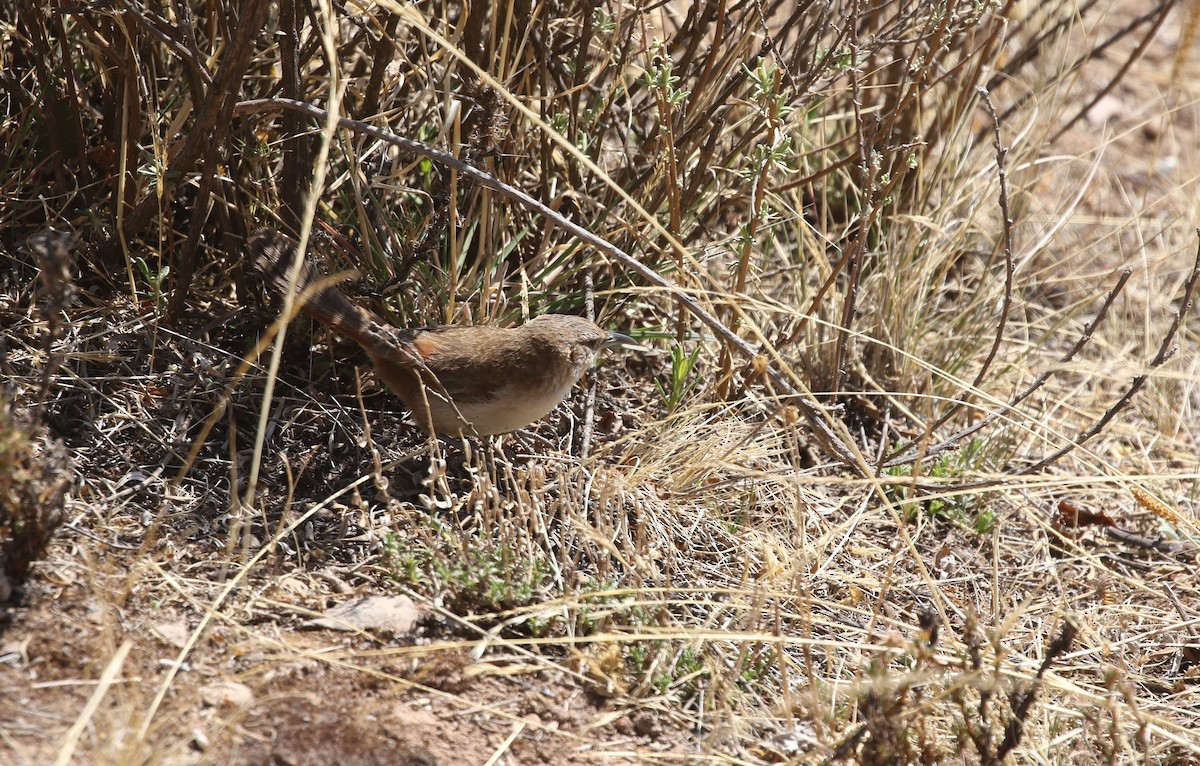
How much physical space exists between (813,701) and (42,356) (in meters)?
2.68

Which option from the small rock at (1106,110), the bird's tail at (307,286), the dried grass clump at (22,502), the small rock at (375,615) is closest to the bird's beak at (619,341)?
the bird's tail at (307,286)

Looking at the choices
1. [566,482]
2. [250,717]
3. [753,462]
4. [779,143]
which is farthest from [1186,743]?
[250,717]

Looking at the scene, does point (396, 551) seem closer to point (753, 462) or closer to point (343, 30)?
point (753, 462)

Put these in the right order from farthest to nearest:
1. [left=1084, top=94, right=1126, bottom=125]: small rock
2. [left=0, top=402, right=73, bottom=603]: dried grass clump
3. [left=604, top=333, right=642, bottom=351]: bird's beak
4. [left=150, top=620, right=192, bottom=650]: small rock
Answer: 1. [left=1084, top=94, right=1126, bottom=125]: small rock
2. [left=604, top=333, right=642, bottom=351]: bird's beak
3. [left=150, top=620, right=192, bottom=650]: small rock
4. [left=0, top=402, right=73, bottom=603]: dried grass clump

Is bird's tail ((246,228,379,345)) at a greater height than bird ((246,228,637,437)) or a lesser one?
greater

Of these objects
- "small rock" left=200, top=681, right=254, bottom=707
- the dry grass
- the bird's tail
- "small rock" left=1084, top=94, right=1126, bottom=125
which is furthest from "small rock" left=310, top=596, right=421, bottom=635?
"small rock" left=1084, top=94, right=1126, bottom=125

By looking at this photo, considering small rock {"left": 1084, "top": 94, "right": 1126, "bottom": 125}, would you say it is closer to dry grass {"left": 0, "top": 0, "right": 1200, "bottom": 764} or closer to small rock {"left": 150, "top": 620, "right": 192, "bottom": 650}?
dry grass {"left": 0, "top": 0, "right": 1200, "bottom": 764}

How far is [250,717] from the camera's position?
2.73m

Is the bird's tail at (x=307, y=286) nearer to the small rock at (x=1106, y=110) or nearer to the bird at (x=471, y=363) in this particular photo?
the bird at (x=471, y=363)

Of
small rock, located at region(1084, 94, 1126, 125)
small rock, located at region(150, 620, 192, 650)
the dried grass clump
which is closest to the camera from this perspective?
the dried grass clump

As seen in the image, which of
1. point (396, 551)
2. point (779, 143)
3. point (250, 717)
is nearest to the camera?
point (250, 717)

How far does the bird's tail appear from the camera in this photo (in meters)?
3.57

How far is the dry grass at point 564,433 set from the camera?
297 cm

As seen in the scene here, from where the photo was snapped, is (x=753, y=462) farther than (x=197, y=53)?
Yes
